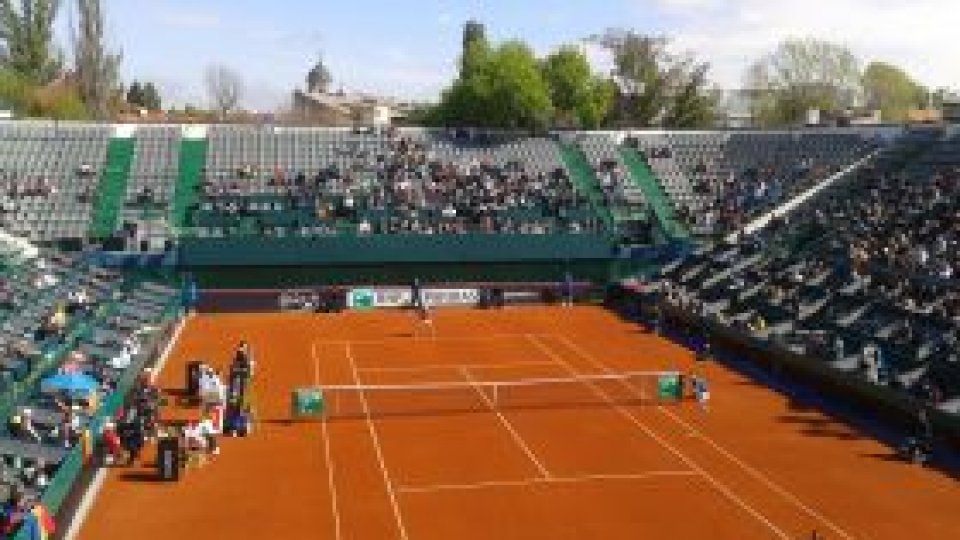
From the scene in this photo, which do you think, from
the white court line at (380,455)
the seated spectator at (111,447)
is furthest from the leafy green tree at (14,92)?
the seated spectator at (111,447)

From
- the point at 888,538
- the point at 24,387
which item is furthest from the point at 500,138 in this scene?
the point at 888,538

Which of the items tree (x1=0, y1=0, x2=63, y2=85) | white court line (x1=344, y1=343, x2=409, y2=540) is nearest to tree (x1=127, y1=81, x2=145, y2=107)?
tree (x1=0, y1=0, x2=63, y2=85)

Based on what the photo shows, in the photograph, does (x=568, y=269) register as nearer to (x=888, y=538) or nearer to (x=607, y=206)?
(x=607, y=206)

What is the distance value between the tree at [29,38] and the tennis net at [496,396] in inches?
2522

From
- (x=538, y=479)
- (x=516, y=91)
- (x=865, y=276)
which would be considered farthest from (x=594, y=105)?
(x=538, y=479)

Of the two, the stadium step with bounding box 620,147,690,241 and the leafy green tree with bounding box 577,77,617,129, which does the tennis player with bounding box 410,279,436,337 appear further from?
the leafy green tree with bounding box 577,77,617,129

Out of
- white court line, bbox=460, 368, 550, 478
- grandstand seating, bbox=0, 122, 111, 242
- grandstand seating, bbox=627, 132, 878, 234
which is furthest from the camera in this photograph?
grandstand seating, bbox=627, 132, 878, 234

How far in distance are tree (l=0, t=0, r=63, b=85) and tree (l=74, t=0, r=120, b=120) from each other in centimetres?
→ 324

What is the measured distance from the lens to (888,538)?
76.6 feet

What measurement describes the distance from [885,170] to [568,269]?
15539 millimetres

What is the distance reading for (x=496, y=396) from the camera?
34.9 m

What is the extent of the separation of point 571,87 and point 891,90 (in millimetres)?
66909

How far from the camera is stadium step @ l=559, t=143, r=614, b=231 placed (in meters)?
58.7

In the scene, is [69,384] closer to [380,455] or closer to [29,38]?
[380,455]
